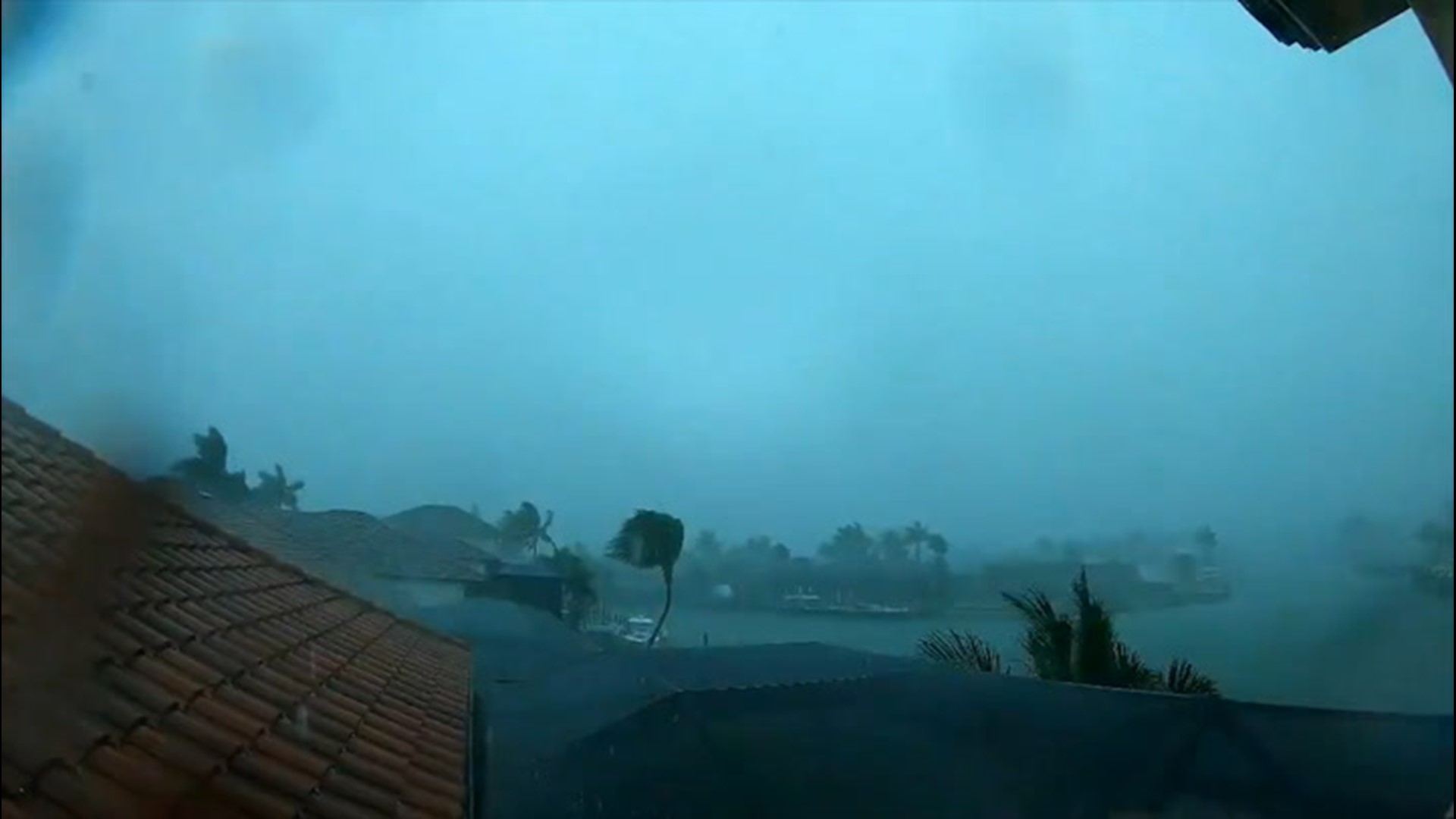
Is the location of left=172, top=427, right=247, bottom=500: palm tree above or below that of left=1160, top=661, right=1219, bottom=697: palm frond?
above

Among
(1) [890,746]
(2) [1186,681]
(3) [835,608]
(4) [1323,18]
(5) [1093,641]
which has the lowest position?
(1) [890,746]

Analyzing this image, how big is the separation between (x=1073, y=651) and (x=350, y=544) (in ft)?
11.8

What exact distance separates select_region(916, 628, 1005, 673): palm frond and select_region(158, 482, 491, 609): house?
2.83m

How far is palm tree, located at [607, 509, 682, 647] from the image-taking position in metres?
5.86

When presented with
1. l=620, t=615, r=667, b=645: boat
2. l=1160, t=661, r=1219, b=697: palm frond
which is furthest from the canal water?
l=620, t=615, r=667, b=645: boat

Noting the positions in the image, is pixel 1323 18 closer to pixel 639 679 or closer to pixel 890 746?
pixel 890 746

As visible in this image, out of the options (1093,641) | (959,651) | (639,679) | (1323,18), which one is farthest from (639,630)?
(1323,18)

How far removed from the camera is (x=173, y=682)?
3018 mm

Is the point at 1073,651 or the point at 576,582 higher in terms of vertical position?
the point at 576,582

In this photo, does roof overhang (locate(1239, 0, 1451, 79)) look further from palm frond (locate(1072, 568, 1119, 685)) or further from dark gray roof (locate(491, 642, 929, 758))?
dark gray roof (locate(491, 642, 929, 758))

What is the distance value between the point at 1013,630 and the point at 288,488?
3.25 metres

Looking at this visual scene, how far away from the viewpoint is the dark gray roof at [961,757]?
288 centimetres

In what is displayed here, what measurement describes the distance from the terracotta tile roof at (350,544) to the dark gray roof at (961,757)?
1.36 meters

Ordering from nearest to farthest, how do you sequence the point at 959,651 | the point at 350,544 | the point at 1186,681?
the point at 1186,681, the point at 959,651, the point at 350,544
